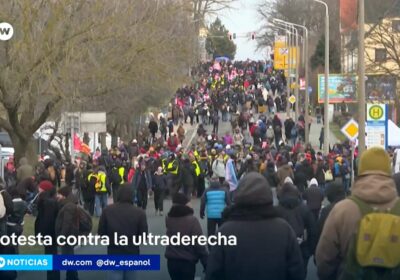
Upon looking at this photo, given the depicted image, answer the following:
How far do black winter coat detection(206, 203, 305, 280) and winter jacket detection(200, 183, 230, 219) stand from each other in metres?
11.4

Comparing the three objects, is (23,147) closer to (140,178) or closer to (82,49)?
(140,178)

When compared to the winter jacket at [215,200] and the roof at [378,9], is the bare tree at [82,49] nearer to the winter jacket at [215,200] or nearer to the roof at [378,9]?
the winter jacket at [215,200]

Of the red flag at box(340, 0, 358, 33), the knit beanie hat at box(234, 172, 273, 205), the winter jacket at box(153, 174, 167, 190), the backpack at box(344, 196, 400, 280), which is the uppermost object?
the red flag at box(340, 0, 358, 33)

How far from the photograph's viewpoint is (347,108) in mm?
78812

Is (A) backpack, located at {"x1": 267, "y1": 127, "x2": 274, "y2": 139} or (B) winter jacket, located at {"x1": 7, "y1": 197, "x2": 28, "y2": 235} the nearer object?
(B) winter jacket, located at {"x1": 7, "y1": 197, "x2": 28, "y2": 235}

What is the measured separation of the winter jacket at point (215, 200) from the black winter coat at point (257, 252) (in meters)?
11.4

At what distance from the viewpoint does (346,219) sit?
7.62 m

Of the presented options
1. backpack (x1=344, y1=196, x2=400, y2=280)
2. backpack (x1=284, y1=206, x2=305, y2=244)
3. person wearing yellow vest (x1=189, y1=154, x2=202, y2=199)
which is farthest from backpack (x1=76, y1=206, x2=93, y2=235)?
person wearing yellow vest (x1=189, y1=154, x2=202, y2=199)

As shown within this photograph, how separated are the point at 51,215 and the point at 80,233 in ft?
1.92

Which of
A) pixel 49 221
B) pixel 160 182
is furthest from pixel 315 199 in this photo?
pixel 160 182

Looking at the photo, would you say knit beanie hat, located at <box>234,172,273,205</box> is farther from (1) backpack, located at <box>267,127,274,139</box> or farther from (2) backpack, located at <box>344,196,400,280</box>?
(1) backpack, located at <box>267,127,274,139</box>

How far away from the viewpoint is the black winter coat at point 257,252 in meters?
7.74

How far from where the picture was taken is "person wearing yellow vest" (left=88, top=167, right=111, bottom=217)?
1120 inches

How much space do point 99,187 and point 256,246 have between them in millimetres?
20887
